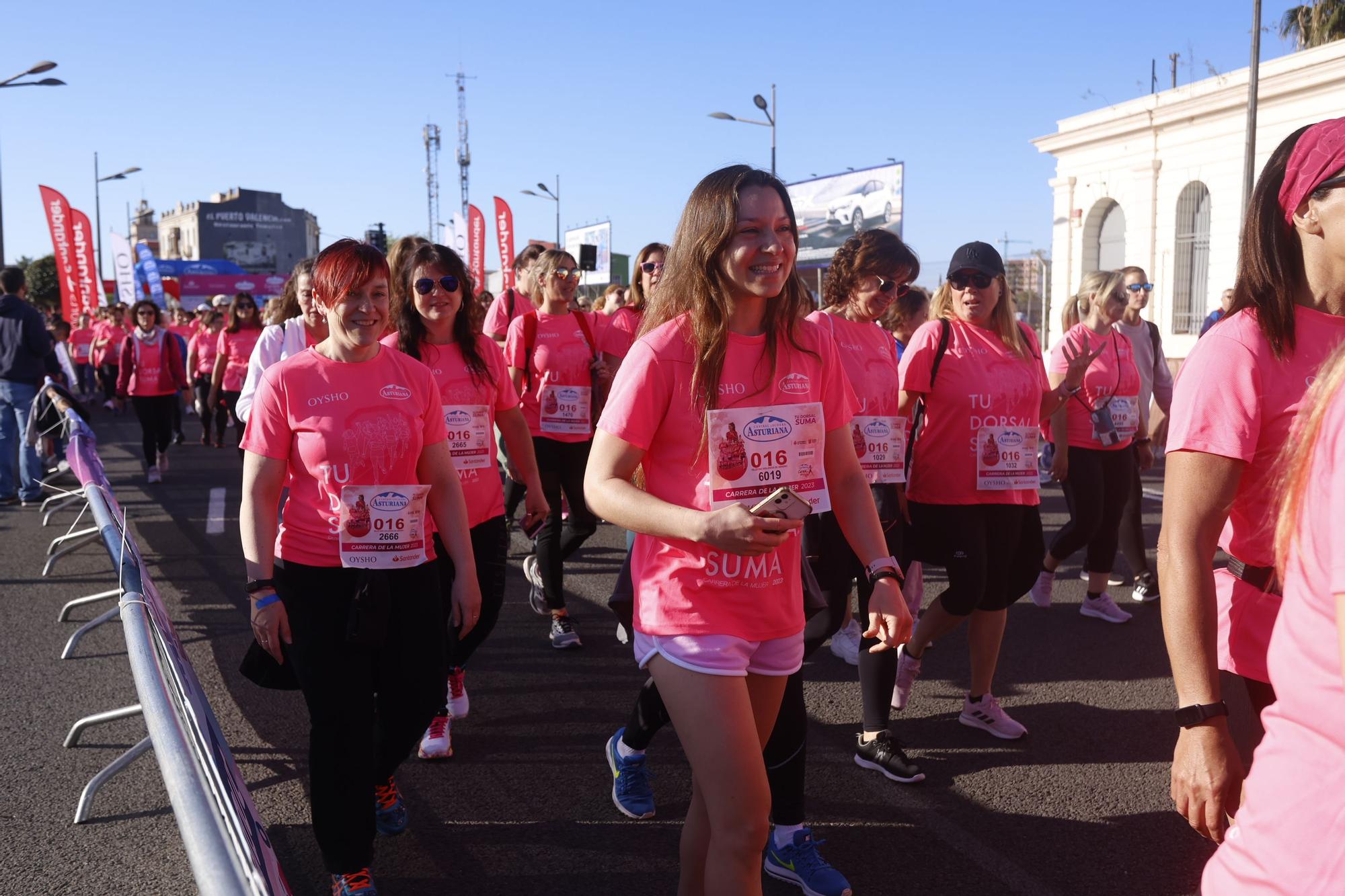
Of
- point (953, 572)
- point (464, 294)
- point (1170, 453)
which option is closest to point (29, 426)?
point (464, 294)

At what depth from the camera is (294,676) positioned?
3.22 metres

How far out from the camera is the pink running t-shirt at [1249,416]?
197 centimetres

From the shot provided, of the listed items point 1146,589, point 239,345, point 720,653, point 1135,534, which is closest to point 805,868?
point 720,653

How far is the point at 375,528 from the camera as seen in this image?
3.17 meters

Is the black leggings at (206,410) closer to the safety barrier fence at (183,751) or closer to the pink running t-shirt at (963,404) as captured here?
the safety barrier fence at (183,751)

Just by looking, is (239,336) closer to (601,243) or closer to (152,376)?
(152,376)

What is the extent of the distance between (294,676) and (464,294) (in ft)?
5.68

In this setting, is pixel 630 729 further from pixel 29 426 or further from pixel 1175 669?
pixel 29 426

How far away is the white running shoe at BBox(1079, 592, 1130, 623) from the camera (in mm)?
6371

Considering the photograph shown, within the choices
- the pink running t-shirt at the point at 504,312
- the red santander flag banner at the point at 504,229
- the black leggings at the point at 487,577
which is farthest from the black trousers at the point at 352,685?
the red santander flag banner at the point at 504,229

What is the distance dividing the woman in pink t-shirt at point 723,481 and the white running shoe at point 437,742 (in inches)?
81.3

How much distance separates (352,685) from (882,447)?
7.58 feet

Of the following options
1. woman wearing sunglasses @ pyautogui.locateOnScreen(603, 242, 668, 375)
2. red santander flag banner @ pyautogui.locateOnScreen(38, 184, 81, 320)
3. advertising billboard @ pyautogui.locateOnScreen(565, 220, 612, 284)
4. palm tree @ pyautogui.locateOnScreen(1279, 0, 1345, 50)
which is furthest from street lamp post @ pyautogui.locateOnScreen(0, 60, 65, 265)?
advertising billboard @ pyautogui.locateOnScreen(565, 220, 612, 284)

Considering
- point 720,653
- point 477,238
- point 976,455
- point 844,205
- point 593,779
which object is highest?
point 844,205
